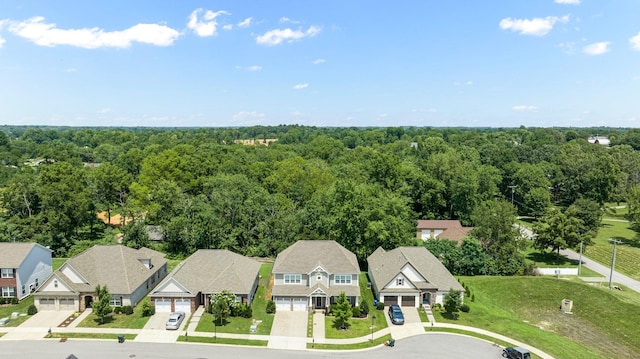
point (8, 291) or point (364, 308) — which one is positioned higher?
point (364, 308)

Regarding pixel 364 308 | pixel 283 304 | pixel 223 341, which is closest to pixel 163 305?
pixel 223 341

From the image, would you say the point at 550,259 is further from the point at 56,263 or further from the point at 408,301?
the point at 56,263

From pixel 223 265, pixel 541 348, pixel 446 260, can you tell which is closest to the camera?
pixel 541 348

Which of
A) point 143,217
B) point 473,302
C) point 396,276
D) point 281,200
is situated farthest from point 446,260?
point 143,217

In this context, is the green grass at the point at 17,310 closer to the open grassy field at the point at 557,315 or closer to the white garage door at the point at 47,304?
the white garage door at the point at 47,304

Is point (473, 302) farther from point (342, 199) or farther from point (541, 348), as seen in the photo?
point (342, 199)

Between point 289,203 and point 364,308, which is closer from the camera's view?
point 364,308

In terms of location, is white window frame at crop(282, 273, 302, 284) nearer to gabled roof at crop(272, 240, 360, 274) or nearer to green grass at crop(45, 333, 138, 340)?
gabled roof at crop(272, 240, 360, 274)
